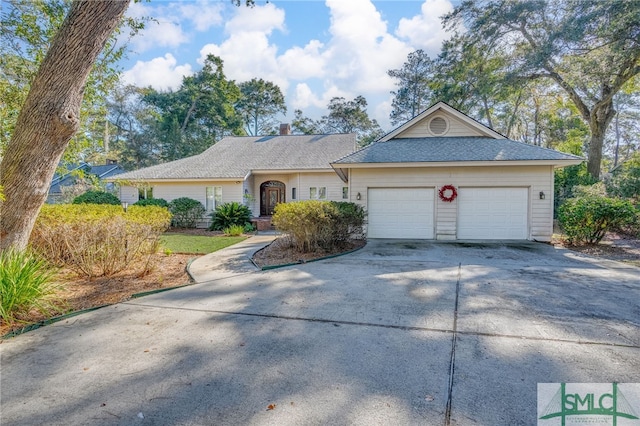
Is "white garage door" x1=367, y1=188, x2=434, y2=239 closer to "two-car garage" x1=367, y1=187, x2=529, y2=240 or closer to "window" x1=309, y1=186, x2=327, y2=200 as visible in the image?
"two-car garage" x1=367, y1=187, x2=529, y2=240

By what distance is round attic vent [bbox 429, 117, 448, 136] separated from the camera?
473 inches

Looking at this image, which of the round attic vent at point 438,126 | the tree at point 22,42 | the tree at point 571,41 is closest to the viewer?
the tree at point 22,42

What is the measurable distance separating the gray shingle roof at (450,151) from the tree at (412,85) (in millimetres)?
20538

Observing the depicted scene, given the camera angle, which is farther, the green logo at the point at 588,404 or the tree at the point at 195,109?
the tree at the point at 195,109

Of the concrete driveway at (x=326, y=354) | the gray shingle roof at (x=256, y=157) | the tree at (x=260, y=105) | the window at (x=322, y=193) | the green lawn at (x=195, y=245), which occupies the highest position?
the tree at (x=260, y=105)

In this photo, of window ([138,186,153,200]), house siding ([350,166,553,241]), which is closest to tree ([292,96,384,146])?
window ([138,186,153,200])

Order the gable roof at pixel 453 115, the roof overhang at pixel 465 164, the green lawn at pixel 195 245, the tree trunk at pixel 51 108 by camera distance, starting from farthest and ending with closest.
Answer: the gable roof at pixel 453 115, the roof overhang at pixel 465 164, the green lawn at pixel 195 245, the tree trunk at pixel 51 108

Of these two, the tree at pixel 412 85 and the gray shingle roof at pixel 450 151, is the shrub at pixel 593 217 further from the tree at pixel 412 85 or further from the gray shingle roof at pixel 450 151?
the tree at pixel 412 85

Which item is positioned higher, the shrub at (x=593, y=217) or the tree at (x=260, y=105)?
the tree at (x=260, y=105)

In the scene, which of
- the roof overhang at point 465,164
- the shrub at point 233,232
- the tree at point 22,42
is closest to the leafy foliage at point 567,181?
the roof overhang at point 465,164

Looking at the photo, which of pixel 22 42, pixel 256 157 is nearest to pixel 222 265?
pixel 22 42

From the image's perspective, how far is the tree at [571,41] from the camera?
10750 mm

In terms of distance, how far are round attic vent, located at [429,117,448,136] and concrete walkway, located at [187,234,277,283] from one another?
826 centimetres

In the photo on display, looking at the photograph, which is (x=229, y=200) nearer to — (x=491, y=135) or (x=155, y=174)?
(x=155, y=174)
